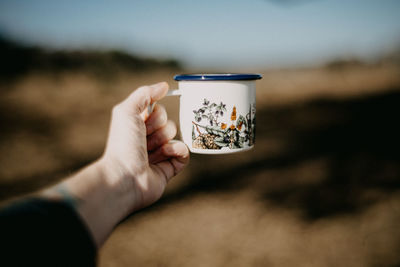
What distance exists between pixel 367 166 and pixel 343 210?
81cm

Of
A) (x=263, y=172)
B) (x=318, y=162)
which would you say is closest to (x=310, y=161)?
(x=318, y=162)

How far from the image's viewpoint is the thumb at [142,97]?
1.10 metres

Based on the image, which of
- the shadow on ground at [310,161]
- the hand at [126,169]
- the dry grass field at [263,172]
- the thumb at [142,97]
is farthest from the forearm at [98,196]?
the shadow on ground at [310,161]

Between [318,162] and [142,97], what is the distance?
8.54 feet

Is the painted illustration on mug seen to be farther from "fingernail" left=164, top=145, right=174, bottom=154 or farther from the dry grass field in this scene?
the dry grass field

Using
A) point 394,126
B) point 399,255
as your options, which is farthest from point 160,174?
point 394,126

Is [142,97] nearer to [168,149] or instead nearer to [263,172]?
[168,149]

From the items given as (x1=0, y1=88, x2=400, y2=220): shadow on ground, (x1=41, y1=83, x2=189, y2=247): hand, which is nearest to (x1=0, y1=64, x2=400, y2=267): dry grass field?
(x1=0, y1=88, x2=400, y2=220): shadow on ground

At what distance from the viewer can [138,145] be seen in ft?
3.53

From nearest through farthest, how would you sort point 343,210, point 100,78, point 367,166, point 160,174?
point 160,174
point 343,210
point 367,166
point 100,78

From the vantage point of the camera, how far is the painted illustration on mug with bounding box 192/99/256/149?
42.6 inches

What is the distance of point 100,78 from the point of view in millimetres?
4586

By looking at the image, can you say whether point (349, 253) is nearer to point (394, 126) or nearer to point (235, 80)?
point (235, 80)

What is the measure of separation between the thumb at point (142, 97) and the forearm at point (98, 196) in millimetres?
232
